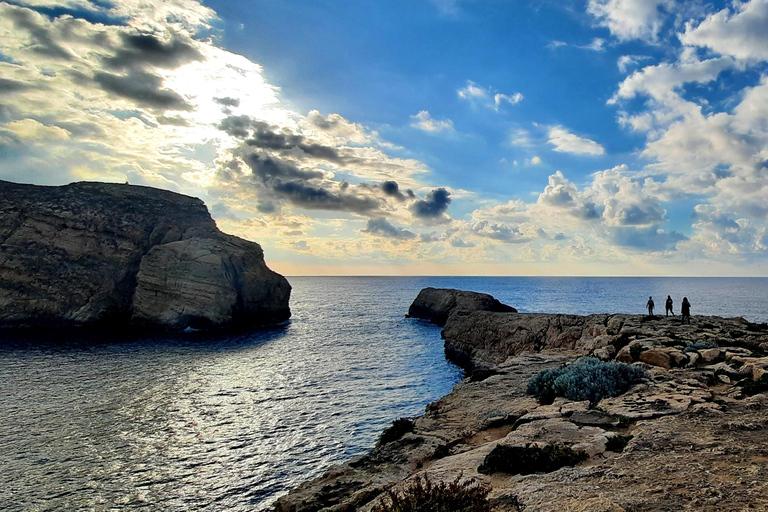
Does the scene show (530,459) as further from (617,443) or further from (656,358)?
(656,358)

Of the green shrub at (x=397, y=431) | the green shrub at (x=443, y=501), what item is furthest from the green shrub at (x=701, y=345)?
the green shrub at (x=443, y=501)

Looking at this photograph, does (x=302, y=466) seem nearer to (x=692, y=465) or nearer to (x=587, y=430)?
(x=587, y=430)

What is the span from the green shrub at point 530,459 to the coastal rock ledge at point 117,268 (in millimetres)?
58919

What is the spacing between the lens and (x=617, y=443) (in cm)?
786

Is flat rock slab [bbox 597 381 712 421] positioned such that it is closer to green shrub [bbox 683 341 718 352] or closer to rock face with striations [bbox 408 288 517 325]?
green shrub [bbox 683 341 718 352]

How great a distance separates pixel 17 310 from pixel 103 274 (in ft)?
37.4

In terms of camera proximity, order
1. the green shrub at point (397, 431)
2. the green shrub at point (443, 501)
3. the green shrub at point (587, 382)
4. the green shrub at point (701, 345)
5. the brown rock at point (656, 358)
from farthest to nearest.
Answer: the green shrub at point (701, 345) → the brown rock at point (656, 358) → the green shrub at point (397, 431) → the green shrub at point (587, 382) → the green shrub at point (443, 501)

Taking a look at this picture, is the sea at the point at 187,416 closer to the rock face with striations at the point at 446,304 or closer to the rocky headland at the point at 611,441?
the rocky headland at the point at 611,441

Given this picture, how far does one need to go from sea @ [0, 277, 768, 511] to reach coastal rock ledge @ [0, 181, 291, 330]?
14634 mm

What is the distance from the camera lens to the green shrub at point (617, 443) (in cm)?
775

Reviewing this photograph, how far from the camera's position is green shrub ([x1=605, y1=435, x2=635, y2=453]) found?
775cm

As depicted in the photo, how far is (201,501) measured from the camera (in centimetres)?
1366

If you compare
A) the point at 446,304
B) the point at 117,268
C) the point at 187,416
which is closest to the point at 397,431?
the point at 187,416

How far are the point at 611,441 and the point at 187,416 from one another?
21.8m
